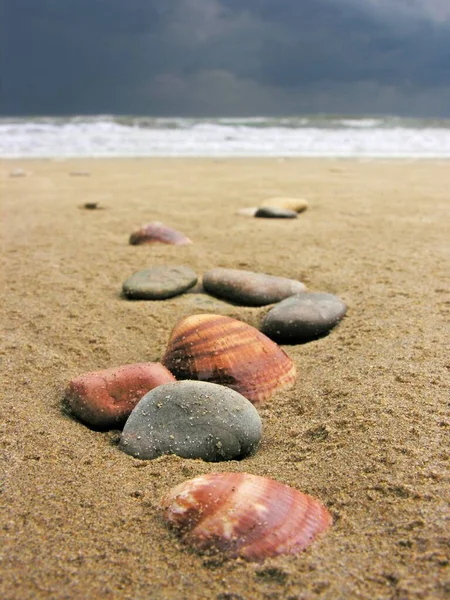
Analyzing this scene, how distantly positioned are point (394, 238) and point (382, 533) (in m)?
2.85

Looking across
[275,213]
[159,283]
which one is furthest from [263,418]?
[275,213]

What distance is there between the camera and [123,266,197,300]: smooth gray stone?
276 cm

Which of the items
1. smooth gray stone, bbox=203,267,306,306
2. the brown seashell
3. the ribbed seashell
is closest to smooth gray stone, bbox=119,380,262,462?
the ribbed seashell

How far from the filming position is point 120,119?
2203 cm

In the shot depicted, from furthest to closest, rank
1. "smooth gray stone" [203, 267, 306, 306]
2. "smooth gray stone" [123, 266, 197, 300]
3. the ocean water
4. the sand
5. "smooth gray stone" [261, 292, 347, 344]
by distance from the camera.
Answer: the ocean water < "smooth gray stone" [123, 266, 197, 300] < "smooth gray stone" [203, 267, 306, 306] < "smooth gray stone" [261, 292, 347, 344] < the sand

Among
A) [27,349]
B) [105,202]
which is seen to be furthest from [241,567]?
[105,202]

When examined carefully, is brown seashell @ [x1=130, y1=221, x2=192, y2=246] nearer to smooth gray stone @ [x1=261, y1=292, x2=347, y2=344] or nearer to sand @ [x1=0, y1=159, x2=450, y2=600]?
sand @ [x1=0, y1=159, x2=450, y2=600]

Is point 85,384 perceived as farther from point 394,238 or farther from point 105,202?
point 105,202

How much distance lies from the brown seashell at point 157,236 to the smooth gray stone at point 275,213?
998 mm

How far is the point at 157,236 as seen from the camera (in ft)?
12.2

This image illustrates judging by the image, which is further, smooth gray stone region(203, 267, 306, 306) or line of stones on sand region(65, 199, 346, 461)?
smooth gray stone region(203, 267, 306, 306)

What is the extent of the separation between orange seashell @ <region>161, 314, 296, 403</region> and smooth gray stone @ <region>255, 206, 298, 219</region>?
2571 millimetres

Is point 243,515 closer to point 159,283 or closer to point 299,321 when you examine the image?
point 299,321

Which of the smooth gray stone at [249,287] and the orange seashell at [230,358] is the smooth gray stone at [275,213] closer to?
the smooth gray stone at [249,287]
